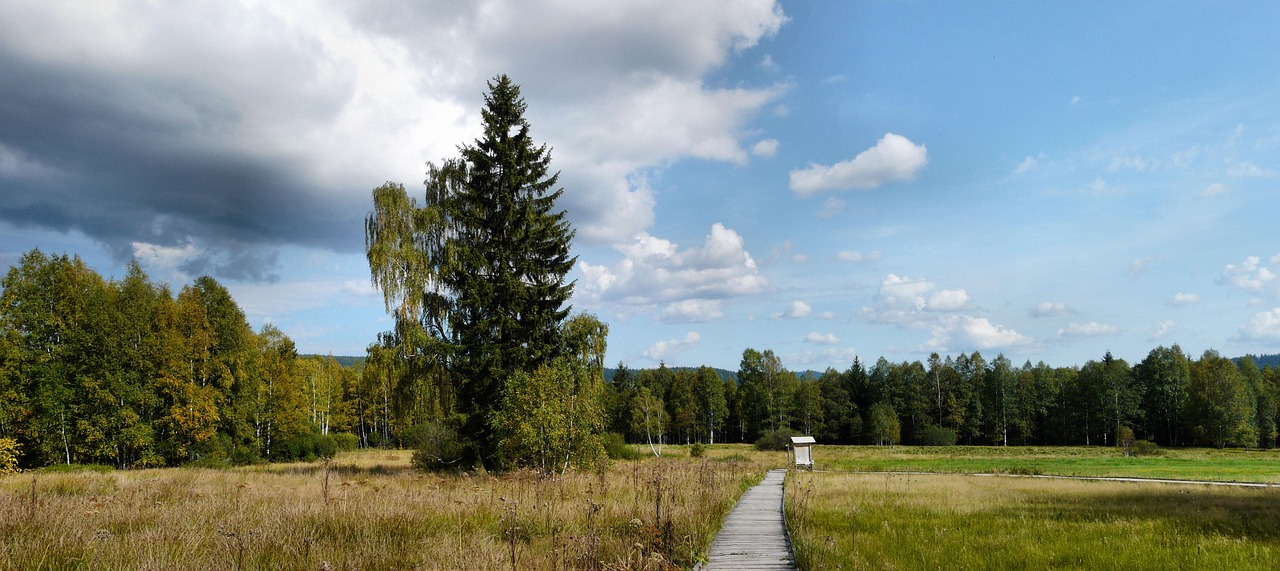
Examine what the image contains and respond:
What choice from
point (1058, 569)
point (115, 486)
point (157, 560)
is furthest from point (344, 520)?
point (115, 486)

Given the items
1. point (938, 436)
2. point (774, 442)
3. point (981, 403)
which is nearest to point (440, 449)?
point (774, 442)

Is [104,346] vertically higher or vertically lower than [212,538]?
higher

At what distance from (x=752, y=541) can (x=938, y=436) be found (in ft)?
262

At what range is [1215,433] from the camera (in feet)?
233

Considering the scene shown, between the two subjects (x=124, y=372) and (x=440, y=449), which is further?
(x=124, y=372)

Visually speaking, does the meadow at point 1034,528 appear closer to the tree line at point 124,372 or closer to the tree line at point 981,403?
the tree line at point 124,372

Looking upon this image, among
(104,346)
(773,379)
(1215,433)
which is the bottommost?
(1215,433)

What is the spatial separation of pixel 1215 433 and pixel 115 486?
319ft

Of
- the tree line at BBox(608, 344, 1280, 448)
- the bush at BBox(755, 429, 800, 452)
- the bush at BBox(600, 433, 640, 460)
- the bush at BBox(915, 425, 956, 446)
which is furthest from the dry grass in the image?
the bush at BBox(915, 425, 956, 446)

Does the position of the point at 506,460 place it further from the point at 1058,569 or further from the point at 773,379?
the point at 773,379

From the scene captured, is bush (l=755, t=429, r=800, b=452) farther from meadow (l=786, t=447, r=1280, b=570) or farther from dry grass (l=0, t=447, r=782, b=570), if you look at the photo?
dry grass (l=0, t=447, r=782, b=570)

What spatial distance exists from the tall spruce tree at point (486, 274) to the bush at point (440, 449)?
1.23 metres

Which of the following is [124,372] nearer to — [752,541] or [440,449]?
[440,449]

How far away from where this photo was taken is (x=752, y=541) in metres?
10.5
